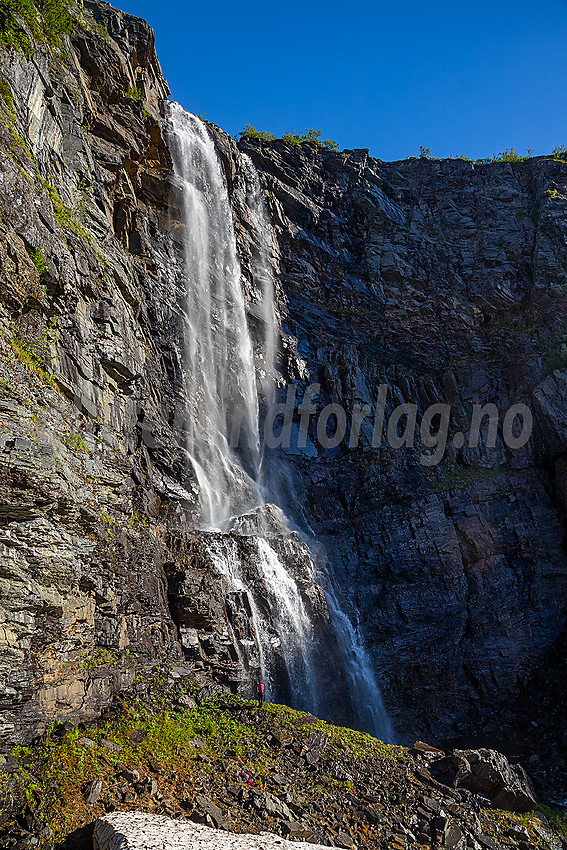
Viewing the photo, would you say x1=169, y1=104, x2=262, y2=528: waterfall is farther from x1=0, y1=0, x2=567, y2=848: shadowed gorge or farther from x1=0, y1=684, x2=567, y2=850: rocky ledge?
x1=0, y1=684, x2=567, y2=850: rocky ledge

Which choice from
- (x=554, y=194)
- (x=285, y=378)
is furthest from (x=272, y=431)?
(x=554, y=194)

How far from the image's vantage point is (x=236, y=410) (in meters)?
29.5

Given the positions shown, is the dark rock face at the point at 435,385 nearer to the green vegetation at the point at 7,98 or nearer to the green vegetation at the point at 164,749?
the green vegetation at the point at 164,749

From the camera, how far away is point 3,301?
1238 centimetres

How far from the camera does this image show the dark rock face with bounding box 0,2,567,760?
39.7ft

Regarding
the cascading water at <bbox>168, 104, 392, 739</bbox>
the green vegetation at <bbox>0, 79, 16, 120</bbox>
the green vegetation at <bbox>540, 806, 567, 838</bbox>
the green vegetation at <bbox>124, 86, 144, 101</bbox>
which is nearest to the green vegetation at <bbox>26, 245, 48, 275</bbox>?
the green vegetation at <bbox>0, 79, 16, 120</bbox>

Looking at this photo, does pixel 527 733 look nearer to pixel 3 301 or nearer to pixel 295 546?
pixel 295 546

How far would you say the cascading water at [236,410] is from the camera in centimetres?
2059

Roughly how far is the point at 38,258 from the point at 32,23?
421 inches

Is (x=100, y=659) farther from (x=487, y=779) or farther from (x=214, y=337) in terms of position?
(x=214, y=337)

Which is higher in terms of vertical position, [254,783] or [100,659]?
[100,659]

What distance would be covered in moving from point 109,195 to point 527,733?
99.6 feet

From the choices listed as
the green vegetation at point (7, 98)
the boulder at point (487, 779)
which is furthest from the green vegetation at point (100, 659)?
the green vegetation at point (7, 98)

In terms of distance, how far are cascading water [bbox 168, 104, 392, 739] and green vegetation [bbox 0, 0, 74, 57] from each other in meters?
8.98
